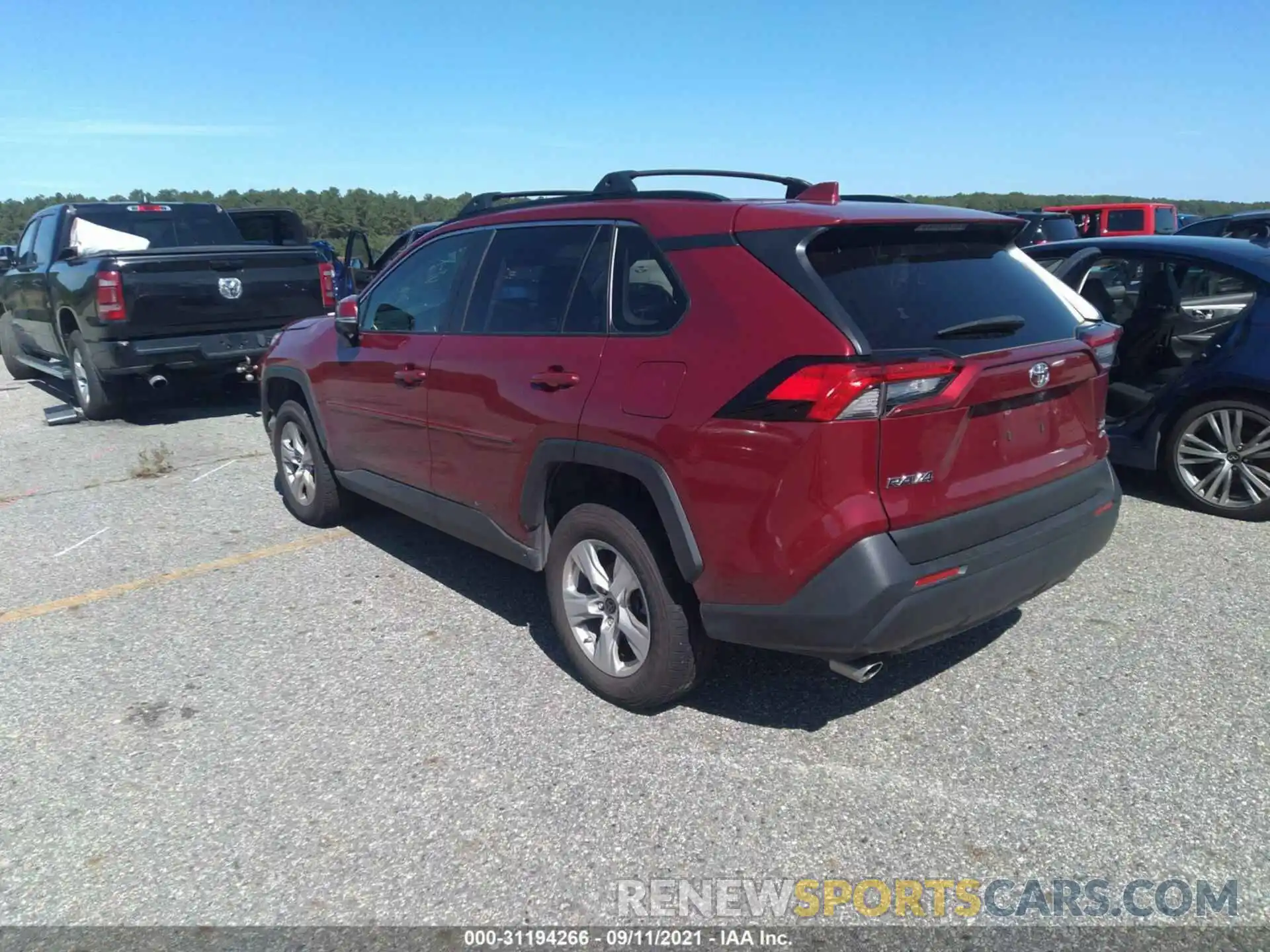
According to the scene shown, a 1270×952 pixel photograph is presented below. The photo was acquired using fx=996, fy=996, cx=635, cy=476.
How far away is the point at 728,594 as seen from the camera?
3139 millimetres

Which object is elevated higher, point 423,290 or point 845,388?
point 423,290

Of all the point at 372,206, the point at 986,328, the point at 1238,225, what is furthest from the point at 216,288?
the point at 372,206

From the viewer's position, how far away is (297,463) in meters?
6.05

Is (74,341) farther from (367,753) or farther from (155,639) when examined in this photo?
(367,753)

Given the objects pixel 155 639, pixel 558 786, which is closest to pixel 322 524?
pixel 155 639

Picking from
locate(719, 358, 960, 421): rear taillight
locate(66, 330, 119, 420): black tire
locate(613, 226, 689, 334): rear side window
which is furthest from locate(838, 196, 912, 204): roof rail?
locate(66, 330, 119, 420): black tire

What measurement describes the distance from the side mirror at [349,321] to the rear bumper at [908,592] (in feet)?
9.20

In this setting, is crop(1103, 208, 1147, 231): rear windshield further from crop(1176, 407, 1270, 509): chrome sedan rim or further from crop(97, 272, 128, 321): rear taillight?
crop(97, 272, 128, 321): rear taillight

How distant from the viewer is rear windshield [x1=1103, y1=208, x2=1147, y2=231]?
23452 mm

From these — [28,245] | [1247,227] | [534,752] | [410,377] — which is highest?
[28,245]

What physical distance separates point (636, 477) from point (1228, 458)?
3.94 meters

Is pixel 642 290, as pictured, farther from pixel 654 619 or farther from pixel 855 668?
pixel 855 668

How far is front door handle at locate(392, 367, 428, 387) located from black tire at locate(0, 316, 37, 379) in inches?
381

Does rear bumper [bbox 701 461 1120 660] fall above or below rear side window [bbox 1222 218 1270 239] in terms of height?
below
